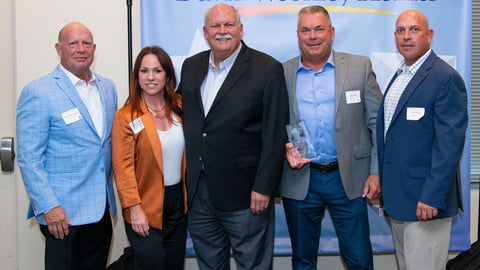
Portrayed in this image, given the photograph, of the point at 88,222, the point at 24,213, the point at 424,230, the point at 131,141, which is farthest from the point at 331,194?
the point at 24,213

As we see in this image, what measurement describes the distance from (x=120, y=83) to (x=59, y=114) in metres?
0.98

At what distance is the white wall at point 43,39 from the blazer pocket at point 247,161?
1.28m

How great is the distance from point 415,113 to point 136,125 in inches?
55.9

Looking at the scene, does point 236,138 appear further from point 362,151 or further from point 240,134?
point 362,151

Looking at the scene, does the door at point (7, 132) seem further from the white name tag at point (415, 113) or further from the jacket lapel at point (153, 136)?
the white name tag at point (415, 113)

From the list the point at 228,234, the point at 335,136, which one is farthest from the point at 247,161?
the point at 335,136

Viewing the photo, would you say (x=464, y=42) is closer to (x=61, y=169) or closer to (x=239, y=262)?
(x=239, y=262)

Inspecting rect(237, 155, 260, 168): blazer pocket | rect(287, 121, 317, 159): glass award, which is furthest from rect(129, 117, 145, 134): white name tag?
rect(287, 121, 317, 159): glass award

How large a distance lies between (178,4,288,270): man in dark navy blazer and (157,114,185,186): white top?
41 millimetres

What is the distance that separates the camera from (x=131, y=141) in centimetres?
246

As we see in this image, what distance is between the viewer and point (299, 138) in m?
2.64

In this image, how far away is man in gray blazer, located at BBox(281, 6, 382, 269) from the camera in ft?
8.97

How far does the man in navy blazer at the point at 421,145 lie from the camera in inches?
94.3

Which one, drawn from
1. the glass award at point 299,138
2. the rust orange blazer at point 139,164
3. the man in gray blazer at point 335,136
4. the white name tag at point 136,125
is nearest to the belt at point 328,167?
the man in gray blazer at point 335,136
